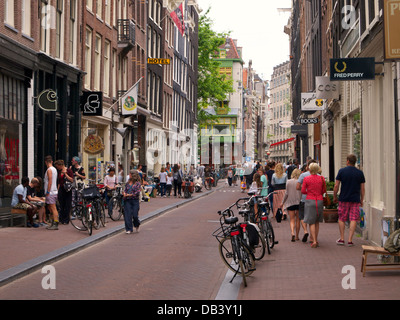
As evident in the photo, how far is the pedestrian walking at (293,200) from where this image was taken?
15008 millimetres

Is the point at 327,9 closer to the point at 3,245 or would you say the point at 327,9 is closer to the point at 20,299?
the point at 3,245

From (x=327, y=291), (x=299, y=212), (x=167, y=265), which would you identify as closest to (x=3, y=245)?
(x=167, y=265)

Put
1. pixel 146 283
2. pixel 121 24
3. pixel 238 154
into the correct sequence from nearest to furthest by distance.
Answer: pixel 146 283, pixel 121 24, pixel 238 154

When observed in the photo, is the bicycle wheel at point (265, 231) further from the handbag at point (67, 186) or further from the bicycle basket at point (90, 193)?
the handbag at point (67, 186)

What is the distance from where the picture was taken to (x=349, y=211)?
1359 centimetres

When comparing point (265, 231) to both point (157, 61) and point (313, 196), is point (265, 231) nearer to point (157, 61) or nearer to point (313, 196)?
point (313, 196)

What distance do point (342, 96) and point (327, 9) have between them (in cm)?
814

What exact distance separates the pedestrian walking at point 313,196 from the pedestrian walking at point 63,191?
7.05m

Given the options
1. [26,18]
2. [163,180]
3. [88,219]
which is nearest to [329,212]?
[88,219]

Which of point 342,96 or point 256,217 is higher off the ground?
point 342,96

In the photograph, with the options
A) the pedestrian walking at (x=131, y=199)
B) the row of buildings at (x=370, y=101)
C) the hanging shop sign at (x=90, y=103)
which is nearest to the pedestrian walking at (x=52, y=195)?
the pedestrian walking at (x=131, y=199)

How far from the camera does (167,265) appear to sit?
11.4m

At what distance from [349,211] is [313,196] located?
0.86 m

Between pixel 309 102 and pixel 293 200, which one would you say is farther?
pixel 309 102
